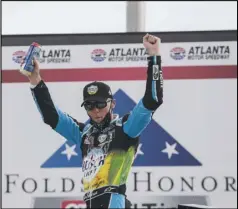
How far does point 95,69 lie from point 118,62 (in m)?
0.20

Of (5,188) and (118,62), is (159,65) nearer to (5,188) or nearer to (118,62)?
(118,62)

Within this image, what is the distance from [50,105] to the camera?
2.02 metres

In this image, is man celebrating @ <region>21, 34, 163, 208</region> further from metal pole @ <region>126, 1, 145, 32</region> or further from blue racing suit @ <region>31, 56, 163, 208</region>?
metal pole @ <region>126, 1, 145, 32</region>

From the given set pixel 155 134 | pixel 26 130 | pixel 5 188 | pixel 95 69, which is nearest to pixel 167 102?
pixel 155 134

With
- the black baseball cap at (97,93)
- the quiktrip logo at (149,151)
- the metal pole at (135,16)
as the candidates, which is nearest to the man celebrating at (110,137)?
the black baseball cap at (97,93)

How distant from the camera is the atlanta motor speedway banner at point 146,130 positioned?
14.3ft

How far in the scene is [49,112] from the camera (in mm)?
2018

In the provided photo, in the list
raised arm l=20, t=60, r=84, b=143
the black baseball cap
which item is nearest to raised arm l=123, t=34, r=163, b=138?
the black baseball cap

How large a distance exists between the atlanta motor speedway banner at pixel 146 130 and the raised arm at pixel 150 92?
2.44 meters

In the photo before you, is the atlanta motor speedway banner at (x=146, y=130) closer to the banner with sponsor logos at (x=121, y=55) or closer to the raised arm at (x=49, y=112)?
the banner with sponsor logos at (x=121, y=55)

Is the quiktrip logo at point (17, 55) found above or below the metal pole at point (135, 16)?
below

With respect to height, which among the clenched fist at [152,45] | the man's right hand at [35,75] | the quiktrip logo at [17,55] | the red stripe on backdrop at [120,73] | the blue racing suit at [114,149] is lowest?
the blue racing suit at [114,149]

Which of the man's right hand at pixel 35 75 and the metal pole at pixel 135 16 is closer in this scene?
the man's right hand at pixel 35 75

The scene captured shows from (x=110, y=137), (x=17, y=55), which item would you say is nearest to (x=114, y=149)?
(x=110, y=137)
